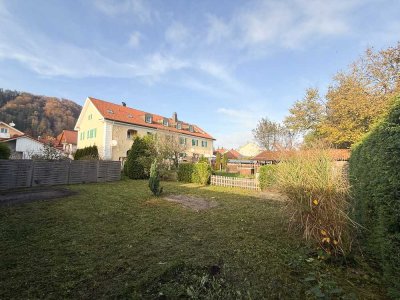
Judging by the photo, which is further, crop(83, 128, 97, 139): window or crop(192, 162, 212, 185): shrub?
crop(83, 128, 97, 139): window

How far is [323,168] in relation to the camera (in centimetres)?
420

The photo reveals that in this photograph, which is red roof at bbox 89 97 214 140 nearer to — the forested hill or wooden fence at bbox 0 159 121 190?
wooden fence at bbox 0 159 121 190

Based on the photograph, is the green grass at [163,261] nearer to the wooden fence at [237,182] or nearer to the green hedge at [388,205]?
the green hedge at [388,205]

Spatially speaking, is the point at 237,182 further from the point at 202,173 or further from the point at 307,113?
the point at 307,113

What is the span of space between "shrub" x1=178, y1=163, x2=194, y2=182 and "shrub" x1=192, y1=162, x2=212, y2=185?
528 millimetres

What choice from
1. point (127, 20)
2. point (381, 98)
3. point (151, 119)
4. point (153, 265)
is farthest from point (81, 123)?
point (381, 98)

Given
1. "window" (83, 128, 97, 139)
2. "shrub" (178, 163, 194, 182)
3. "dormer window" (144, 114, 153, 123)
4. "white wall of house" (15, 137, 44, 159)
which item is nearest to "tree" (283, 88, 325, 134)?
"shrub" (178, 163, 194, 182)

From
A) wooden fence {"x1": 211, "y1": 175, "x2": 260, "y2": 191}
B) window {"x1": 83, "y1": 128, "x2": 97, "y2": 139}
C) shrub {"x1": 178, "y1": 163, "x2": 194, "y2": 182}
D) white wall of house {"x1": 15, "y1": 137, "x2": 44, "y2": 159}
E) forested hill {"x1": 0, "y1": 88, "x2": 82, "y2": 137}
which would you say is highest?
forested hill {"x1": 0, "y1": 88, "x2": 82, "y2": 137}

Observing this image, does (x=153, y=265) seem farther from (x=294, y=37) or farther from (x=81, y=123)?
(x=81, y=123)

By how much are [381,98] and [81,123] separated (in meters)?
34.7

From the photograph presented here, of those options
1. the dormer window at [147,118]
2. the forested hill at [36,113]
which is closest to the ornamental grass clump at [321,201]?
the dormer window at [147,118]

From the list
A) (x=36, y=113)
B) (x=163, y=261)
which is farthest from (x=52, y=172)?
(x=36, y=113)

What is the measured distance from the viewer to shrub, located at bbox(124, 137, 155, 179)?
725 inches

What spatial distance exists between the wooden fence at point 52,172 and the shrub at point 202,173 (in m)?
6.41
